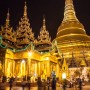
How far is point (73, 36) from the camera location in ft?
146

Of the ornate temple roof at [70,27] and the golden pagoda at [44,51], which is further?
the ornate temple roof at [70,27]

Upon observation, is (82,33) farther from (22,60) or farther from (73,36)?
(22,60)

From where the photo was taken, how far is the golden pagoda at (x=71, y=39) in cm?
3895

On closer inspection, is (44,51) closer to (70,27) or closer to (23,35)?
(23,35)

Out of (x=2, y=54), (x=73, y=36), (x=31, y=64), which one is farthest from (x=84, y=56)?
(x=2, y=54)

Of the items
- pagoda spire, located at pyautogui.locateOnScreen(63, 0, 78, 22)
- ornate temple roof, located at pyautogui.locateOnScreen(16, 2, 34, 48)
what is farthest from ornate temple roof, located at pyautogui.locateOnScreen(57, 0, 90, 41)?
ornate temple roof, located at pyautogui.locateOnScreen(16, 2, 34, 48)

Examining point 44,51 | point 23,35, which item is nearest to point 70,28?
point 23,35

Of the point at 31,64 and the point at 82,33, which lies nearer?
the point at 31,64

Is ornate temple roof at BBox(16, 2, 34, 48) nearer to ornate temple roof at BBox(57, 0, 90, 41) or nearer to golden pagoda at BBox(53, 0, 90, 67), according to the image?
golden pagoda at BBox(53, 0, 90, 67)

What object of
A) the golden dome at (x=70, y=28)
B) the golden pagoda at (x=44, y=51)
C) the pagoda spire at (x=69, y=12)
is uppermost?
the pagoda spire at (x=69, y=12)

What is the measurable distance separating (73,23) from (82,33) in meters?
3.24

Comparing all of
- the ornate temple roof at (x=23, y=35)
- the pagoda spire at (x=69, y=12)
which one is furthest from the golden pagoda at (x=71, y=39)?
the ornate temple roof at (x=23, y=35)

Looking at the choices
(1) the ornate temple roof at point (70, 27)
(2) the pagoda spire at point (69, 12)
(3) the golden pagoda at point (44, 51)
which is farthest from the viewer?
(2) the pagoda spire at point (69, 12)

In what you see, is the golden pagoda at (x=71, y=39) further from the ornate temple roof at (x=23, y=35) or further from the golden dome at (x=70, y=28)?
the ornate temple roof at (x=23, y=35)
